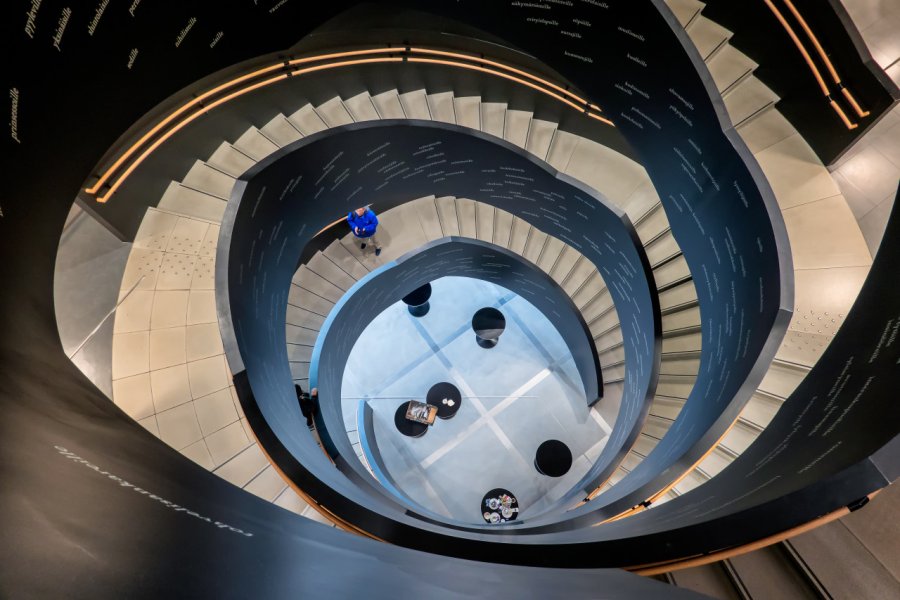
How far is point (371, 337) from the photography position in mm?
12430

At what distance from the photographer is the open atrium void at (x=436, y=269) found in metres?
2.10

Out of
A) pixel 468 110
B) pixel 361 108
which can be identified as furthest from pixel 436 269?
pixel 361 108

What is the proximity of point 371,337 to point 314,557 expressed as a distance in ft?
34.7

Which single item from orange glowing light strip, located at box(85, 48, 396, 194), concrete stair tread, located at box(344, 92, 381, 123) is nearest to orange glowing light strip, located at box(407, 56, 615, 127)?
orange glowing light strip, located at box(85, 48, 396, 194)

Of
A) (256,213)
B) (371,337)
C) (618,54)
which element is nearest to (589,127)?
(618,54)

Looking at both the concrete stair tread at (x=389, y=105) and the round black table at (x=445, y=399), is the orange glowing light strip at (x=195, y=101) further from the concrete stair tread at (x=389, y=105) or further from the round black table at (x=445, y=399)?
the round black table at (x=445, y=399)

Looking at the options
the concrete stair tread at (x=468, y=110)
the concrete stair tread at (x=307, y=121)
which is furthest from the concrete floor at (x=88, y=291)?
the concrete stair tread at (x=468, y=110)

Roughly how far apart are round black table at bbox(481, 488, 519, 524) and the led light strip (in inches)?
307

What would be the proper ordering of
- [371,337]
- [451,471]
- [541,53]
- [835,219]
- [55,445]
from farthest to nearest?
[371,337] < [451,471] < [541,53] < [835,219] < [55,445]

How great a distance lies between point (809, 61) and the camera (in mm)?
4438

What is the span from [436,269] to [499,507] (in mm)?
5458

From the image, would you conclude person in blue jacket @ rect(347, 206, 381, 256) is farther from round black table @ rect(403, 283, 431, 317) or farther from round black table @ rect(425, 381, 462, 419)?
round black table @ rect(425, 381, 462, 419)

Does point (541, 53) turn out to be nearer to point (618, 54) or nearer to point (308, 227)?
point (618, 54)

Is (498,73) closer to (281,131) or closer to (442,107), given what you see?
(442,107)
